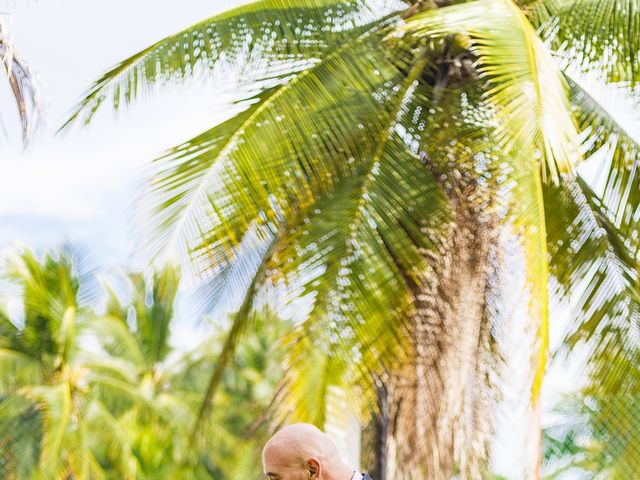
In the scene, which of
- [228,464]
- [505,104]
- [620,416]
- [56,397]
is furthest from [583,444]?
[505,104]

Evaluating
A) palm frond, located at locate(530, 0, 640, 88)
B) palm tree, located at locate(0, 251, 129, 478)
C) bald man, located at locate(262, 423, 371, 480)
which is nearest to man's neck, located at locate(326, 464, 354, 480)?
bald man, located at locate(262, 423, 371, 480)

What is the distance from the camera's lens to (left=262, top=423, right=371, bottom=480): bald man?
358 cm

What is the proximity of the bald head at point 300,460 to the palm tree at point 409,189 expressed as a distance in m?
3.34

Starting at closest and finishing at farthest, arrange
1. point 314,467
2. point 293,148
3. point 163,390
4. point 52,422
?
point 314,467 → point 293,148 → point 52,422 → point 163,390

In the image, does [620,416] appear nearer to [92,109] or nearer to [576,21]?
[576,21]

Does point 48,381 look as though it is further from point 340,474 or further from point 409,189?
point 340,474

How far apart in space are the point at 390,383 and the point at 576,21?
338 centimetres

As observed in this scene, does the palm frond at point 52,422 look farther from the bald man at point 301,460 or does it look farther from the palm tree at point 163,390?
the bald man at point 301,460

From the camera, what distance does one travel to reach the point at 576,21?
895 centimetres

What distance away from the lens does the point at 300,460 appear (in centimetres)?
359

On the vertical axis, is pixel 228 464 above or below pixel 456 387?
below

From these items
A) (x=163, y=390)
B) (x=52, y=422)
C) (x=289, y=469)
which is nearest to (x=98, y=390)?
(x=52, y=422)

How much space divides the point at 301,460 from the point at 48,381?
21.3 m

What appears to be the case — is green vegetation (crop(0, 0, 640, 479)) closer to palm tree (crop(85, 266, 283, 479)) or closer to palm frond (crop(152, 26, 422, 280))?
palm frond (crop(152, 26, 422, 280))
